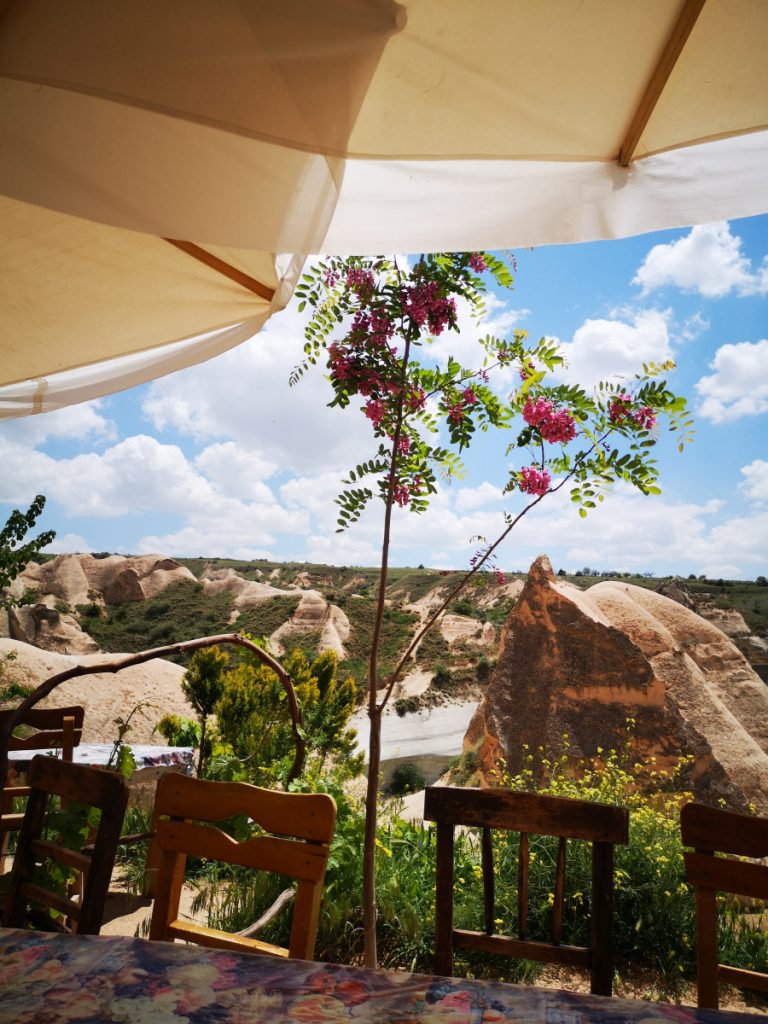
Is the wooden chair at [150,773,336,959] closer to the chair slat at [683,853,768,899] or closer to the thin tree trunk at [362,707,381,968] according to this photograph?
the chair slat at [683,853,768,899]

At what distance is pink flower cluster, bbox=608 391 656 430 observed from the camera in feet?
9.00

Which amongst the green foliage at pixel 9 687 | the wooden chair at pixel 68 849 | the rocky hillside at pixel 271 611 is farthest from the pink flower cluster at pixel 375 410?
the rocky hillside at pixel 271 611

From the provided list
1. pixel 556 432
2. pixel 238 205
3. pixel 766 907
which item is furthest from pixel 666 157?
pixel 766 907

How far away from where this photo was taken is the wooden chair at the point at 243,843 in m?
1.31

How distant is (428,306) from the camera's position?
268 centimetres

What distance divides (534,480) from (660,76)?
173 centimetres

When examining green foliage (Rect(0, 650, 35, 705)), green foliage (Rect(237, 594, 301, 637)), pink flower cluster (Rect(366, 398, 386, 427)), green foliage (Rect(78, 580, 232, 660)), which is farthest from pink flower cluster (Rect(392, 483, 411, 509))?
green foliage (Rect(237, 594, 301, 637))

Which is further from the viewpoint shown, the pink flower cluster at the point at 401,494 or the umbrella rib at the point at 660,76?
the pink flower cluster at the point at 401,494

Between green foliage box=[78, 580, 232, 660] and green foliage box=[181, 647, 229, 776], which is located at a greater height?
green foliage box=[78, 580, 232, 660]

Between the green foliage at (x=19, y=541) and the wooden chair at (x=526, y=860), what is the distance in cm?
588

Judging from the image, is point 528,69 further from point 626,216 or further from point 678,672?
point 678,672

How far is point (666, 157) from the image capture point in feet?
4.85

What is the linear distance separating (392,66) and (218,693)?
436 cm

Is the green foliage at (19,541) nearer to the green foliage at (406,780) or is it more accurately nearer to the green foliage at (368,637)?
the green foliage at (406,780)
